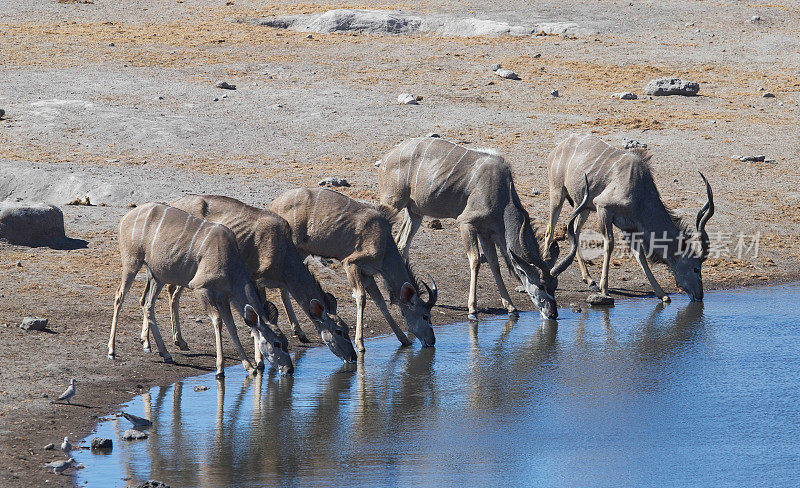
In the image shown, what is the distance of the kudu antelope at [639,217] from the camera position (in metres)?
14.2

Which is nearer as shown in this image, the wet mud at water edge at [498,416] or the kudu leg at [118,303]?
the wet mud at water edge at [498,416]

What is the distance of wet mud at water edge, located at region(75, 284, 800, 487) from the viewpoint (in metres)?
7.58

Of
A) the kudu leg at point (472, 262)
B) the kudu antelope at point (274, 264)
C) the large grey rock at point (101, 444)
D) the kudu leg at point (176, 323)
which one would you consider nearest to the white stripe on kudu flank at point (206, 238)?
the kudu antelope at point (274, 264)

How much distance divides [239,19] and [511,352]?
73.6 ft

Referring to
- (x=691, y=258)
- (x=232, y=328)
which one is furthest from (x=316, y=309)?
(x=691, y=258)

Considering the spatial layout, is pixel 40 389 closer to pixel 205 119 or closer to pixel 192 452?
pixel 192 452

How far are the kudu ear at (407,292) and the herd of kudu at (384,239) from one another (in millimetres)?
17

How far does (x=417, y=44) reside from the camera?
92.5 feet

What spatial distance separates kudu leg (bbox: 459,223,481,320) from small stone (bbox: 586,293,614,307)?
150cm

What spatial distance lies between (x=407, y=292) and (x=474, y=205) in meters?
2.24

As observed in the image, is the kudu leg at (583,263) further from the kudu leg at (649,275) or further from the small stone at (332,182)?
the small stone at (332,182)

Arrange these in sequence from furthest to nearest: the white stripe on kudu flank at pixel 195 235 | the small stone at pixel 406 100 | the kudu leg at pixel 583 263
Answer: the small stone at pixel 406 100, the kudu leg at pixel 583 263, the white stripe on kudu flank at pixel 195 235

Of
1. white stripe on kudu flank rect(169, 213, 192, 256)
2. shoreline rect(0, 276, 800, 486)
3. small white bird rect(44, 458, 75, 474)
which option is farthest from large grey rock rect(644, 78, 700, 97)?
small white bird rect(44, 458, 75, 474)

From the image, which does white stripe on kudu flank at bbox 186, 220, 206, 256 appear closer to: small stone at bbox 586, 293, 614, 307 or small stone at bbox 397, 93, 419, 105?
small stone at bbox 586, 293, 614, 307
